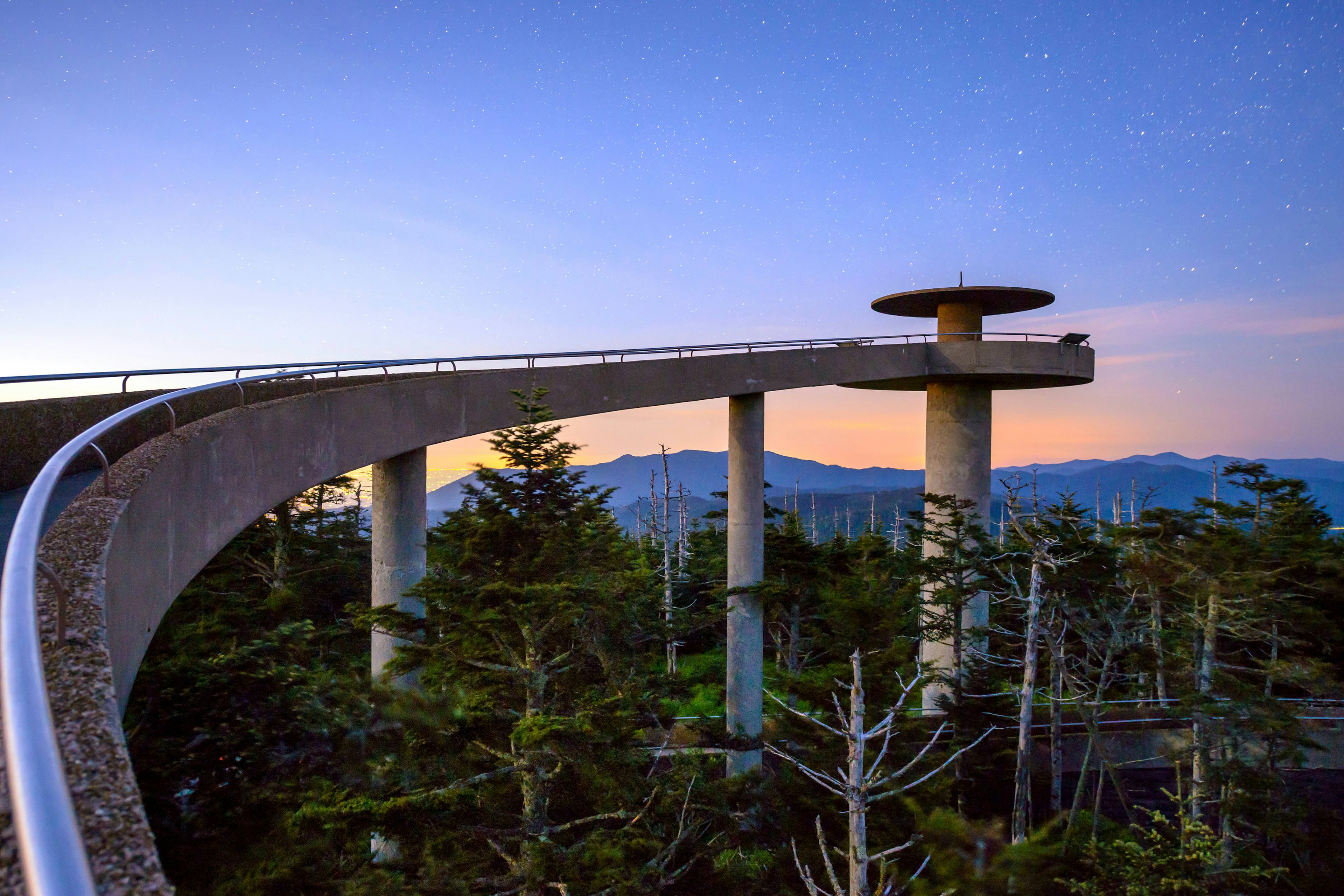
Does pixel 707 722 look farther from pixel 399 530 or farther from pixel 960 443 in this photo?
pixel 960 443

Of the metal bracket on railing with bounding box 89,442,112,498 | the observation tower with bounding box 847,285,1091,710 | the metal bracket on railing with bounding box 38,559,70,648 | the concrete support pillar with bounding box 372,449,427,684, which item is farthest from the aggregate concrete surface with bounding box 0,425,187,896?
the observation tower with bounding box 847,285,1091,710

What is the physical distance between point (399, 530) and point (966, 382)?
15.6 meters

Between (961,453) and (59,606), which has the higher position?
(961,453)

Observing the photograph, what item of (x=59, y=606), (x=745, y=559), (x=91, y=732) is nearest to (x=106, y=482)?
(x=59, y=606)

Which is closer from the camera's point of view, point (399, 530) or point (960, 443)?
point (399, 530)

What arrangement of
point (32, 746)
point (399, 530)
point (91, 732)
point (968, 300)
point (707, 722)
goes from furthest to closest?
point (968, 300), point (707, 722), point (399, 530), point (91, 732), point (32, 746)

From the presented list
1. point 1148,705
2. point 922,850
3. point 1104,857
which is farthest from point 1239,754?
point 922,850

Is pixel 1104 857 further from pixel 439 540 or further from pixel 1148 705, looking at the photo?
pixel 439 540

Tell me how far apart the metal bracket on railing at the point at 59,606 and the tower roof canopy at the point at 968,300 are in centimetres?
1928

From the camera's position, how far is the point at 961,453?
20.1 m

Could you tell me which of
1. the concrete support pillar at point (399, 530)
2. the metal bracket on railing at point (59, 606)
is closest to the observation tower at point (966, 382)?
the concrete support pillar at point (399, 530)

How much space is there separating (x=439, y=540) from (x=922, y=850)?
32.3 feet

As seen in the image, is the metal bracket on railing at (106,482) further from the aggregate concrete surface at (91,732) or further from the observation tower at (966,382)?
the observation tower at (966,382)

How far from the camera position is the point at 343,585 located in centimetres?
2070
